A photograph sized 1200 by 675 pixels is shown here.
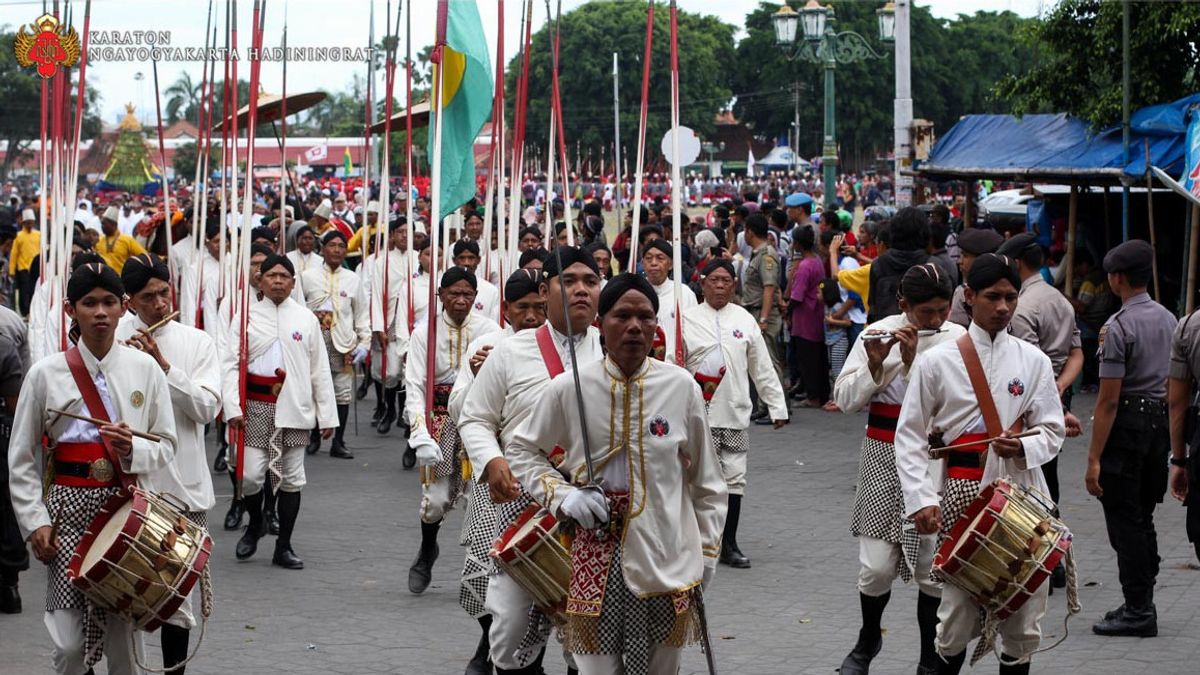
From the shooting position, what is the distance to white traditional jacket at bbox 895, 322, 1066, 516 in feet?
20.1

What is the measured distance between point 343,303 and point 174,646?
8.41 meters

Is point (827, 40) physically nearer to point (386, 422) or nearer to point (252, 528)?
point (386, 422)

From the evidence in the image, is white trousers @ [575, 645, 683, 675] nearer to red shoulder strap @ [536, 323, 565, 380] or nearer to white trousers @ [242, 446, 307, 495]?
red shoulder strap @ [536, 323, 565, 380]

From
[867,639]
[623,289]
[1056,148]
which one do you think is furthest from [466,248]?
[623,289]

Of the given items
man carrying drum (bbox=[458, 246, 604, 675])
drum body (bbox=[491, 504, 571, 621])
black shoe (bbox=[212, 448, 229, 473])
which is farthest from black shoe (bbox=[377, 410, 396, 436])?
drum body (bbox=[491, 504, 571, 621])

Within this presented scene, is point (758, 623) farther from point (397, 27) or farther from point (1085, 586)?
point (397, 27)

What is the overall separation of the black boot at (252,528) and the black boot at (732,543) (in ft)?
9.15

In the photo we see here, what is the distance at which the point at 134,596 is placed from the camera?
5.83 metres

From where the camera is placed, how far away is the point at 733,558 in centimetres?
971

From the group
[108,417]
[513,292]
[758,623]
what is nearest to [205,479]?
[108,417]

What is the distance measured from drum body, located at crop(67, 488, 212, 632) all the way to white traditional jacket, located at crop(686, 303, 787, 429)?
4.31m

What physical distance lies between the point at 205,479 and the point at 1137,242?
169 inches

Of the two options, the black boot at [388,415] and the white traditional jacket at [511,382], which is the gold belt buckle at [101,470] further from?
the black boot at [388,415]

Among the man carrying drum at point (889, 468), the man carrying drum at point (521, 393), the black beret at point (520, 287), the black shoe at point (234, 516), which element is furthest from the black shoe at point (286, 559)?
the man carrying drum at point (889, 468)
